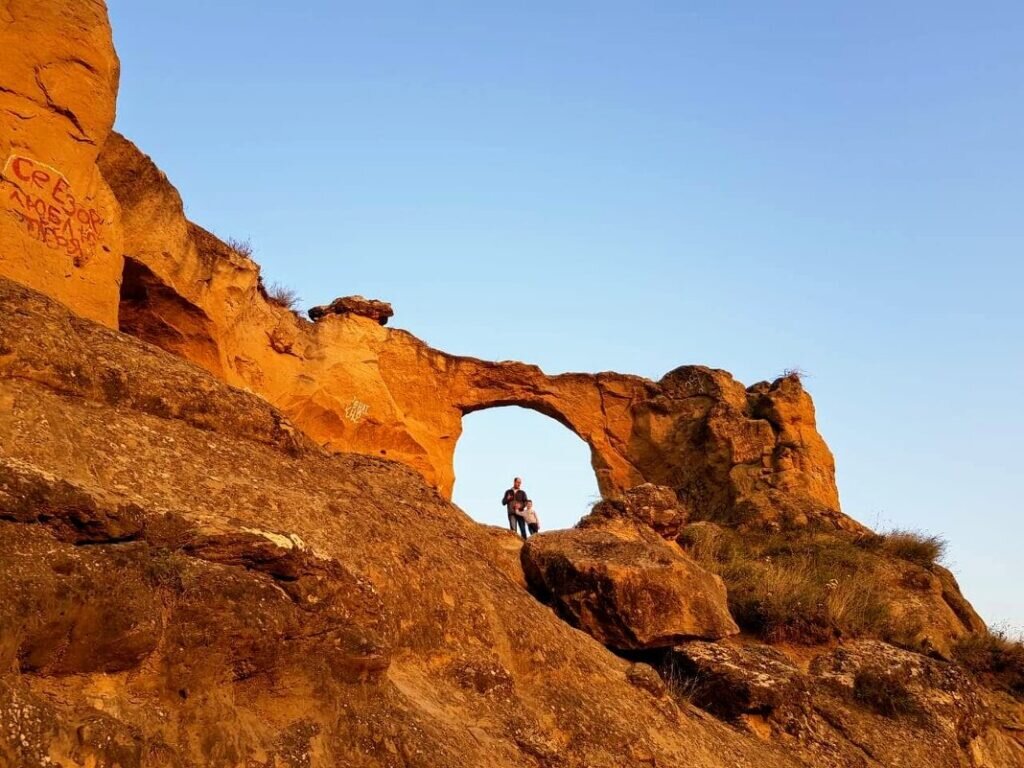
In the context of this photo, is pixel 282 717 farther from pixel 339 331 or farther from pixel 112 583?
pixel 339 331

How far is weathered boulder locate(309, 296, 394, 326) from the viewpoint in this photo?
18875 mm

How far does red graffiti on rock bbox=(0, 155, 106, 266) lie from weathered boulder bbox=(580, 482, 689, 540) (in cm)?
721

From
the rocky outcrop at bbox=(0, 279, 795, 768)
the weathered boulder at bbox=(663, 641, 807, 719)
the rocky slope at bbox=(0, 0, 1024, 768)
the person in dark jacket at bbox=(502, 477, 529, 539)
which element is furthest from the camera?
the person in dark jacket at bbox=(502, 477, 529, 539)

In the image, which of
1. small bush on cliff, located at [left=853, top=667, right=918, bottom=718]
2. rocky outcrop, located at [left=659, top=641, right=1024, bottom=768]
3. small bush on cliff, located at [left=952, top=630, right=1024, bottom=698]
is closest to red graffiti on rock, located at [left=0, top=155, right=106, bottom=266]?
rocky outcrop, located at [left=659, top=641, right=1024, bottom=768]

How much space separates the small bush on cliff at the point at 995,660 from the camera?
13.3 meters

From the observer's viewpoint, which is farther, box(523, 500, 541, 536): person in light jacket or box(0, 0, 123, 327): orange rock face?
box(523, 500, 541, 536): person in light jacket

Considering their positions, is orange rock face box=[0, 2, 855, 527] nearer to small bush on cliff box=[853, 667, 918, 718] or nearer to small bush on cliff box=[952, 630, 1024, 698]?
small bush on cliff box=[952, 630, 1024, 698]

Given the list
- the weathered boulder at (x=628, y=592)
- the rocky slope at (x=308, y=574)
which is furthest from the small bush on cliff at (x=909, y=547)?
the weathered boulder at (x=628, y=592)

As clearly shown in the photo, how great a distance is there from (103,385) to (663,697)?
4761 millimetres

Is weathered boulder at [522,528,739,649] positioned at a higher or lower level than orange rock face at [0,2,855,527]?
lower

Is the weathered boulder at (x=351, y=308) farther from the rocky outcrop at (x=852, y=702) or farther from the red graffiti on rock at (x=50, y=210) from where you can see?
the rocky outcrop at (x=852, y=702)

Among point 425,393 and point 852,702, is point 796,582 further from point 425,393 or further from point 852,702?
point 425,393

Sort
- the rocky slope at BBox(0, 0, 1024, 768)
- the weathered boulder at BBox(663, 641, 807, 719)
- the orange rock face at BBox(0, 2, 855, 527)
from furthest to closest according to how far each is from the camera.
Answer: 1. the orange rock face at BBox(0, 2, 855, 527)
2. the weathered boulder at BBox(663, 641, 807, 719)
3. the rocky slope at BBox(0, 0, 1024, 768)

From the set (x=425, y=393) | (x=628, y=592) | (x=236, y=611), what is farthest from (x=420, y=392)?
(x=236, y=611)
